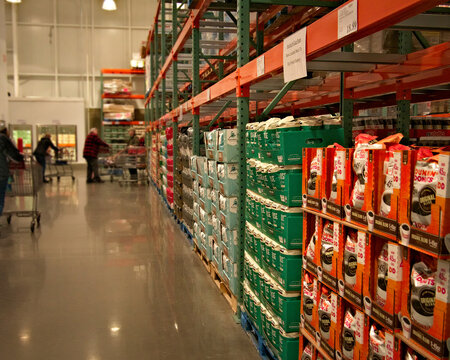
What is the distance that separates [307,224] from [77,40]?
2172 cm

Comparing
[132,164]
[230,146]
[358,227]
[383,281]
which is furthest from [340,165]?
[132,164]

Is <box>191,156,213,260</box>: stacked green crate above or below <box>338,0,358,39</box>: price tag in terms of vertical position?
below

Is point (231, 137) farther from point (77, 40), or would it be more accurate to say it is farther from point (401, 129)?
point (77, 40)

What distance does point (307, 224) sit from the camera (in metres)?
2.71

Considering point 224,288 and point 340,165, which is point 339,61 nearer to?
point 340,165

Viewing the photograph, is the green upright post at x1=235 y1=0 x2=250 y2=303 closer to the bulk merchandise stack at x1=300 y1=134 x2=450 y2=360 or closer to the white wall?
the bulk merchandise stack at x1=300 y1=134 x2=450 y2=360

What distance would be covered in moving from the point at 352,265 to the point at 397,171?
0.55 metres

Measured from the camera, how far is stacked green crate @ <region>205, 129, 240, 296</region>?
4.17 m

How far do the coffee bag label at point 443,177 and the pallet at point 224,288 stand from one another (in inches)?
107

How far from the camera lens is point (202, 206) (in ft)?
18.8

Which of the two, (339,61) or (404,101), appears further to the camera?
(404,101)

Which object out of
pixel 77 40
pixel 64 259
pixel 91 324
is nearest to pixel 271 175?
pixel 91 324

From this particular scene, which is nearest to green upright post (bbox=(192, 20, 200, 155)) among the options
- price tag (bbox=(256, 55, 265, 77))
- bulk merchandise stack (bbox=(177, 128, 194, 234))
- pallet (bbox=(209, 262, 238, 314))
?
bulk merchandise stack (bbox=(177, 128, 194, 234))

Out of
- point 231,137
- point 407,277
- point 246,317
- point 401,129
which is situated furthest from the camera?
point 231,137
